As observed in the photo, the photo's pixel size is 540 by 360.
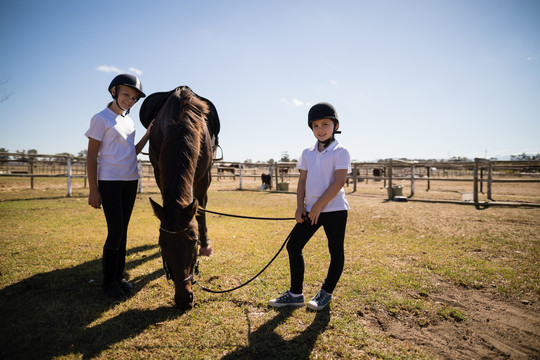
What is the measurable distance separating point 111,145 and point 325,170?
218 centimetres

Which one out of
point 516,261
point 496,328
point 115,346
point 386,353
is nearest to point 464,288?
point 496,328

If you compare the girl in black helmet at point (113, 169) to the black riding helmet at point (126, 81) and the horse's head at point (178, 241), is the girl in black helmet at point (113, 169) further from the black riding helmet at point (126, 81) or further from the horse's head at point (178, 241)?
the horse's head at point (178, 241)

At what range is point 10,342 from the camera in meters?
1.87

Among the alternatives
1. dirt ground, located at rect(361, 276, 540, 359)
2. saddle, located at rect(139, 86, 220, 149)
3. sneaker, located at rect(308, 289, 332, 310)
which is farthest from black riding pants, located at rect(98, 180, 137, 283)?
dirt ground, located at rect(361, 276, 540, 359)

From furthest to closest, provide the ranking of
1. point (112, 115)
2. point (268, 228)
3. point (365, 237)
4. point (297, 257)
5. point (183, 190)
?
point (268, 228) < point (365, 237) < point (112, 115) < point (297, 257) < point (183, 190)

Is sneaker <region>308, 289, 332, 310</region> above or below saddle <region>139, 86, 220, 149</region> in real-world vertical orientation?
below

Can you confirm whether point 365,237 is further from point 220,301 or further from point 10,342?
point 10,342

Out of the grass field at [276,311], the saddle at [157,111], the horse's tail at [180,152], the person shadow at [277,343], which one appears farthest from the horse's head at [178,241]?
the saddle at [157,111]

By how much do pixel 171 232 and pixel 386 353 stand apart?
184cm

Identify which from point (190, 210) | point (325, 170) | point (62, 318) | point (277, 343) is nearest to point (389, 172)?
point (325, 170)

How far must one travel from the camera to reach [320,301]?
235 cm

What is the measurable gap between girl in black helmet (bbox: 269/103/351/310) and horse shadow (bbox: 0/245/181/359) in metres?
1.20

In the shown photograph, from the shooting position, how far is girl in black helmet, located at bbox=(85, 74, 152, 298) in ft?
8.05

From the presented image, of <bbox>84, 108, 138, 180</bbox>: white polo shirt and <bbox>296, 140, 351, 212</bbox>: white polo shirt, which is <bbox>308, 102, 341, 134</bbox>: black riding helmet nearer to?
<bbox>296, 140, 351, 212</bbox>: white polo shirt
